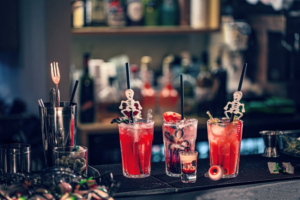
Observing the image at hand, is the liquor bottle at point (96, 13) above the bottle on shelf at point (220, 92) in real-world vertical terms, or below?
above

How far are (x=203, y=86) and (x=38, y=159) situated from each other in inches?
41.1

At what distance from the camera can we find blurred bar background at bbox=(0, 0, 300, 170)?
2.85 meters

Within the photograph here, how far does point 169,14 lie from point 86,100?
749mm

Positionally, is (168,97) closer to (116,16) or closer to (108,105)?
(108,105)

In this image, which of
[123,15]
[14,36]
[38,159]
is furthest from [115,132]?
[14,36]

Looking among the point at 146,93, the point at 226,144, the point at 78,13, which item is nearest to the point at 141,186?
the point at 226,144

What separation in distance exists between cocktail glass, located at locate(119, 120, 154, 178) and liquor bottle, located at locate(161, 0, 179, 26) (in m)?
1.78

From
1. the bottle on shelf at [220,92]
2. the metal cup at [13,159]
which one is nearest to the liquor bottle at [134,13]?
the bottle on shelf at [220,92]

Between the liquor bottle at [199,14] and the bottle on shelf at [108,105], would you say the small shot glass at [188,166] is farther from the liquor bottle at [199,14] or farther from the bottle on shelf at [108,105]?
the liquor bottle at [199,14]

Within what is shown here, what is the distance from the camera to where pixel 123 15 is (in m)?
3.08

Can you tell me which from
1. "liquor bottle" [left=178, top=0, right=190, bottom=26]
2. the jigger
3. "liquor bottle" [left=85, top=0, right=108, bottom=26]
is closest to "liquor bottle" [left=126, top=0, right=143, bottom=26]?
"liquor bottle" [left=85, top=0, right=108, bottom=26]

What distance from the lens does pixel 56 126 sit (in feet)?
4.76

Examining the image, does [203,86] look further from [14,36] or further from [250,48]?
[14,36]

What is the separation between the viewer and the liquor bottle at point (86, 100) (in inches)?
115
